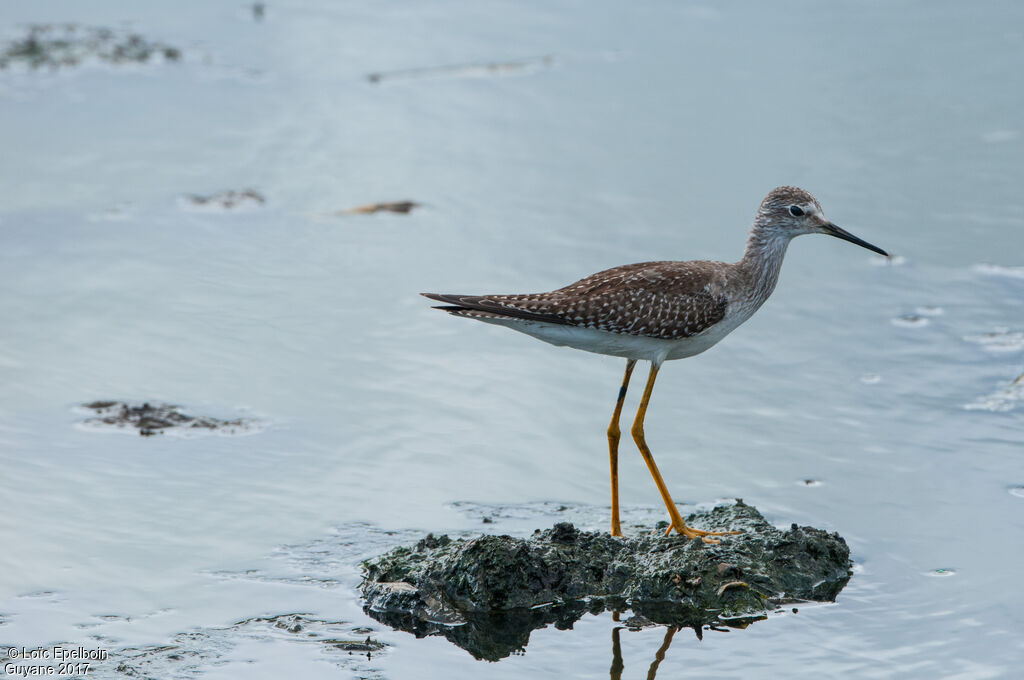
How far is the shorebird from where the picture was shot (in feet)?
27.5

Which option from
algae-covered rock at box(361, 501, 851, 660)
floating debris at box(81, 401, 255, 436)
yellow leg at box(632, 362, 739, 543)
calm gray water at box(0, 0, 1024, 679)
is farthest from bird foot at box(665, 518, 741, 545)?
floating debris at box(81, 401, 255, 436)

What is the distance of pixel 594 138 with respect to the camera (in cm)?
1448

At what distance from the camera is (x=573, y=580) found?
747cm

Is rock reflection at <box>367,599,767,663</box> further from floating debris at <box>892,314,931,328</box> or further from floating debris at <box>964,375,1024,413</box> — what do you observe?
floating debris at <box>892,314,931,328</box>

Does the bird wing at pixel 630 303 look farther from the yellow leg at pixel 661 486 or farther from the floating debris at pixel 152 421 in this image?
the floating debris at pixel 152 421

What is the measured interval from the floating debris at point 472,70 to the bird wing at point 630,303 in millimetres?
7949

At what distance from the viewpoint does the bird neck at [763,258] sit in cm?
914

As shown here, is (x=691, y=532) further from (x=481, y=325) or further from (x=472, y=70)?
(x=472, y=70)

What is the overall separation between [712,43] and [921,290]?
5824 mm

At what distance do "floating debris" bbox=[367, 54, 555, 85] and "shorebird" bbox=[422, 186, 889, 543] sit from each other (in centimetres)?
771

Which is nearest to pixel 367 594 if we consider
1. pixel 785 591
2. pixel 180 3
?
pixel 785 591

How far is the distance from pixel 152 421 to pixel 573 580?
3528mm

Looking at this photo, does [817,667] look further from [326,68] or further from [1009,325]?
[326,68]

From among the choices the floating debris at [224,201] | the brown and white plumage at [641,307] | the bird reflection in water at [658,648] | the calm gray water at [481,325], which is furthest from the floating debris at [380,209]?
the bird reflection in water at [658,648]
